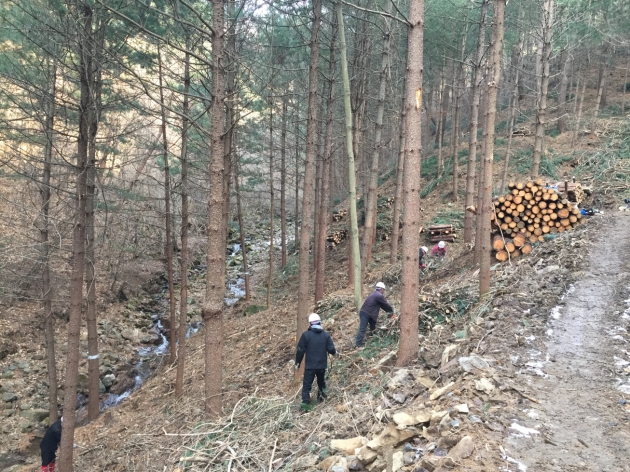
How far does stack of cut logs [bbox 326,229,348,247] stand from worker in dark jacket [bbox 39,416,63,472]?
14.0 meters

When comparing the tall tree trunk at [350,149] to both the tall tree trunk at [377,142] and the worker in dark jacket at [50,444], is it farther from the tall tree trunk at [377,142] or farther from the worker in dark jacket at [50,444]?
the worker in dark jacket at [50,444]

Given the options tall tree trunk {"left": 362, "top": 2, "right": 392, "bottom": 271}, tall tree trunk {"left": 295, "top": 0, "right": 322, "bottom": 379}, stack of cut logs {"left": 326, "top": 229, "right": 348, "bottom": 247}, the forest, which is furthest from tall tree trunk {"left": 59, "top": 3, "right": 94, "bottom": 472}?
stack of cut logs {"left": 326, "top": 229, "right": 348, "bottom": 247}

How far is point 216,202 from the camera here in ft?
18.6

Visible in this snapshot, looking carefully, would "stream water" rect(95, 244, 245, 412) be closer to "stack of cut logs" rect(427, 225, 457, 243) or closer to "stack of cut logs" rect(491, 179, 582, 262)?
"stack of cut logs" rect(427, 225, 457, 243)

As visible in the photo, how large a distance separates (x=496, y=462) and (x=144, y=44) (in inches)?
420

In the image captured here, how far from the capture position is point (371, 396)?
17.8 ft

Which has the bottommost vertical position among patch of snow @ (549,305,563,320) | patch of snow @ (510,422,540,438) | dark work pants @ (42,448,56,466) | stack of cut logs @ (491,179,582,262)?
dark work pants @ (42,448,56,466)

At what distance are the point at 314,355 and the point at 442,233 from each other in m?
10.8

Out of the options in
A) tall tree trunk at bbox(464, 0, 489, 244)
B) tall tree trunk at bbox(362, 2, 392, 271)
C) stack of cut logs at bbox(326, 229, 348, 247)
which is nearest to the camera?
tall tree trunk at bbox(362, 2, 392, 271)

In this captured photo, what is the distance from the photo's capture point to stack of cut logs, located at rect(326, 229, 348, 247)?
2025cm

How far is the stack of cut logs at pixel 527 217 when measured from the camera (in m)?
10.0

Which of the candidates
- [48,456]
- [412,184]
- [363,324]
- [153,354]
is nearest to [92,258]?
[48,456]

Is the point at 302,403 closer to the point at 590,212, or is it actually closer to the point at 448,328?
the point at 448,328

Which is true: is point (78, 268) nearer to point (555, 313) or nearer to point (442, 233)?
point (555, 313)
